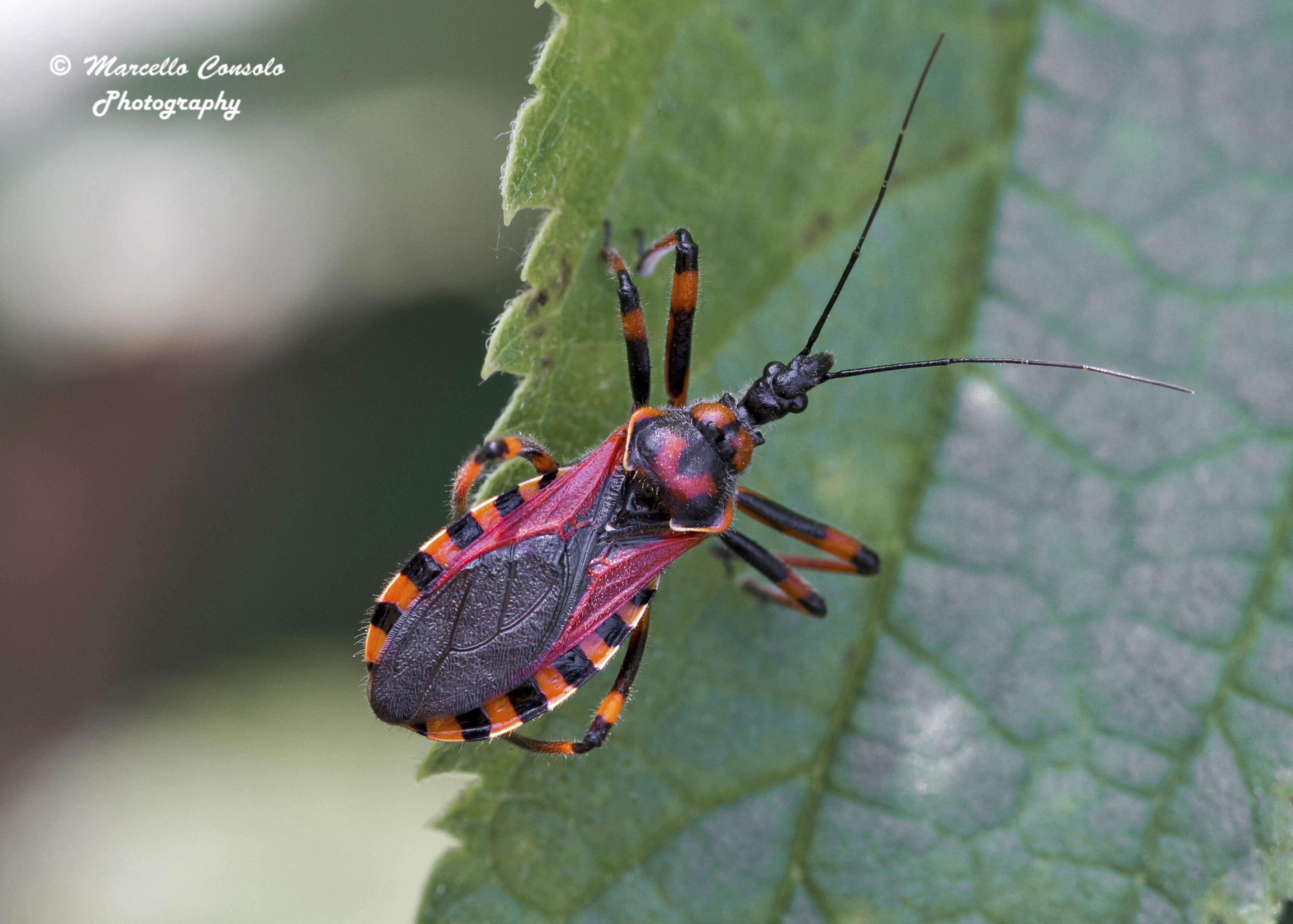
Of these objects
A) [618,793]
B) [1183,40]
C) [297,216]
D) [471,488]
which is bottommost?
[618,793]

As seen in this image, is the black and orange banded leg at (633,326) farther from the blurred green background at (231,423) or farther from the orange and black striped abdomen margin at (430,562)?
the blurred green background at (231,423)

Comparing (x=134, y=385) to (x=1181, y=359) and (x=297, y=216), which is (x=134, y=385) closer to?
(x=297, y=216)

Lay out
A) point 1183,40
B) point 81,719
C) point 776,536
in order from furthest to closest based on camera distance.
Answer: point 81,719, point 776,536, point 1183,40

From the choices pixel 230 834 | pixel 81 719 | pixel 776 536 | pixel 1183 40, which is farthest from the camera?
pixel 81 719

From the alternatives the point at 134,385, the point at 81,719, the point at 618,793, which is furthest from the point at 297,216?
the point at 618,793

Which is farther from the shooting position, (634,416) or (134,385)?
(134,385)

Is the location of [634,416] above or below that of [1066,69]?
below
